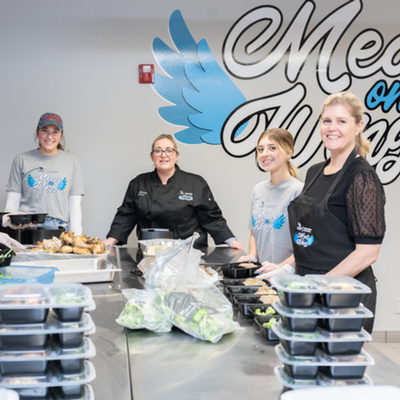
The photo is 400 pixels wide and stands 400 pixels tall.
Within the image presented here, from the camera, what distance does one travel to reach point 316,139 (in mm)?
4363

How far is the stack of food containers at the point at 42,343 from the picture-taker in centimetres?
85

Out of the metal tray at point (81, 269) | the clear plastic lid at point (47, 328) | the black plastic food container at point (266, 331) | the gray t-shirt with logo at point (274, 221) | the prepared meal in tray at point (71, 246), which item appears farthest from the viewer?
the gray t-shirt with logo at point (274, 221)

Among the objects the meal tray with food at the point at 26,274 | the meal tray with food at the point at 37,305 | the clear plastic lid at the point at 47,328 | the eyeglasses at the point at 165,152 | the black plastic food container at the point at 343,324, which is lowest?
the meal tray with food at the point at 26,274

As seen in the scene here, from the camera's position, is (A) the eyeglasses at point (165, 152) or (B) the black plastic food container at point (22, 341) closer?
(B) the black plastic food container at point (22, 341)

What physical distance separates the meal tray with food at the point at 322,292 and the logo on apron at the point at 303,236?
3.27 feet

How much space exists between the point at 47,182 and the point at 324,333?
2.86 metres

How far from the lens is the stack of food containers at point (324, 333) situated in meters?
0.94

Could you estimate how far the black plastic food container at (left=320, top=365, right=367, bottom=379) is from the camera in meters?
0.95

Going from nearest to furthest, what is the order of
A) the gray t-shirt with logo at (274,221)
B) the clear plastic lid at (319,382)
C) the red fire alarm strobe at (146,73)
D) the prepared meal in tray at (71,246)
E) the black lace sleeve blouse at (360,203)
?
the clear plastic lid at (319,382), the black lace sleeve blouse at (360,203), the prepared meal in tray at (71,246), the gray t-shirt with logo at (274,221), the red fire alarm strobe at (146,73)

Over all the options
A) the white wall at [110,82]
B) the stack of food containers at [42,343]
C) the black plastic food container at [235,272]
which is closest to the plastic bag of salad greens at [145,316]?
the stack of food containers at [42,343]

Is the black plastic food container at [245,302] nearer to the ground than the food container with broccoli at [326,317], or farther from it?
nearer to the ground

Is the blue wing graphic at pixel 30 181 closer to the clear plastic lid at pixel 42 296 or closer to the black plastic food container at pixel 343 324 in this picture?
the clear plastic lid at pixel 42 296

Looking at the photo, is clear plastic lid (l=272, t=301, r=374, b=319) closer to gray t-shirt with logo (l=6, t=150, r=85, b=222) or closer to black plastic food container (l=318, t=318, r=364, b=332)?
black plastic food container (l=318, t=318, r=364, b=332)

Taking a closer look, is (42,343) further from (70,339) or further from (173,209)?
(173,209)
